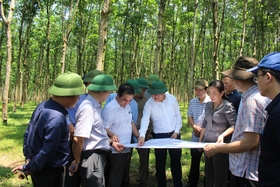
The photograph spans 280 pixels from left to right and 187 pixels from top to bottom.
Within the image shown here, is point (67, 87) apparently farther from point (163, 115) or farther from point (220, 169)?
point (220, 169)

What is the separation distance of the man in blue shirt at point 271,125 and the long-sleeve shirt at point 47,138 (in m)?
1.80

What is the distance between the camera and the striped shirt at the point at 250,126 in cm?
226

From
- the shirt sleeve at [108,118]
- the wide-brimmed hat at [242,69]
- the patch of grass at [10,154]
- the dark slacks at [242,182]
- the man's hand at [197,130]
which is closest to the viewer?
the dark slacks at [242,182]

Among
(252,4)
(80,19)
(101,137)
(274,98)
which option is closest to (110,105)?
(101,137)

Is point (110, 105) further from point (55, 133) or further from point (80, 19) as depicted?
point (80, 19)

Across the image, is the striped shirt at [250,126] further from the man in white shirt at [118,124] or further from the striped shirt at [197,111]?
the striped shirt at [197,111]

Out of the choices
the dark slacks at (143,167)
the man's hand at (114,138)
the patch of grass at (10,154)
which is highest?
the man's hand at (114,138)

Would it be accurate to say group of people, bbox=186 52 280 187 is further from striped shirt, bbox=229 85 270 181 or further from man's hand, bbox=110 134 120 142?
man's hand, bbox=110 134 120 142

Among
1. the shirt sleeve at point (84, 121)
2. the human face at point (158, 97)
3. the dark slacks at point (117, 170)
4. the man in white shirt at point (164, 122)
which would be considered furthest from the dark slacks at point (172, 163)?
the shirt sleeve at point (84, 121)

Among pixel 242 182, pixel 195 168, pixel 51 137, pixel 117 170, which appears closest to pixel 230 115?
pixel 242 182

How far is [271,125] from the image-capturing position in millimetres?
1776

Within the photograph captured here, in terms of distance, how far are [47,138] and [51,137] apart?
37 mm

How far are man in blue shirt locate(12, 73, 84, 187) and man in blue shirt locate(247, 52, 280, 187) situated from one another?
5.75ft

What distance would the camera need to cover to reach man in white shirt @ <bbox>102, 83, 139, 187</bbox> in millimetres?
3740
